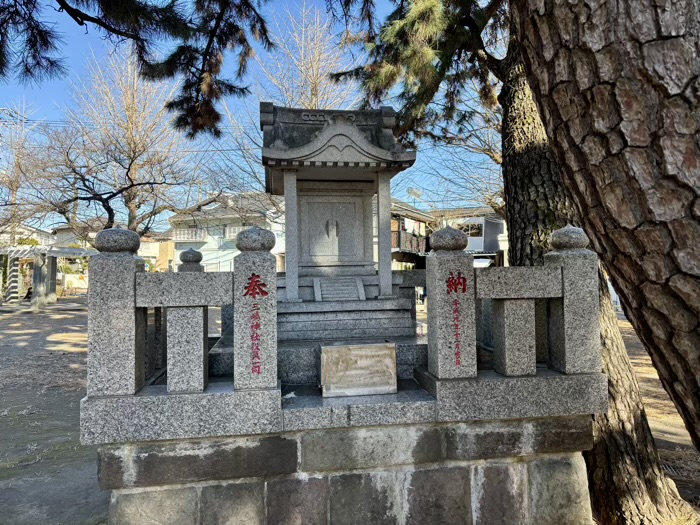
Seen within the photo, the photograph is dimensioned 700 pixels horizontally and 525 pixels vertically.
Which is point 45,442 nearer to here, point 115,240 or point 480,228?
point 115,240

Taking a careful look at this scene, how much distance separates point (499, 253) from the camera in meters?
21.5

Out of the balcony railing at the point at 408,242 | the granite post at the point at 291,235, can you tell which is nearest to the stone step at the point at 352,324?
the granite post at the point at 291,235

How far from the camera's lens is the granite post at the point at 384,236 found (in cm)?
486

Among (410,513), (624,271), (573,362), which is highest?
(624,271)

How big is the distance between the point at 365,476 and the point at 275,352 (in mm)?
899

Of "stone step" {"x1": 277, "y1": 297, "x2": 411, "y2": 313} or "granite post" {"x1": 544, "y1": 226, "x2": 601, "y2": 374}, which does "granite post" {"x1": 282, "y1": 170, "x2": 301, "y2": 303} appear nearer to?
"stone step" {"x1": 277, "y1": 297, "x2": 411, "y2": 313}

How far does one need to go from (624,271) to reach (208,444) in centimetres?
222

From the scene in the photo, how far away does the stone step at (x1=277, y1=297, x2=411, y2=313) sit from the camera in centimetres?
441

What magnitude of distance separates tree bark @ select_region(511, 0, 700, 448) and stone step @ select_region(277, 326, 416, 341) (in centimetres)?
325

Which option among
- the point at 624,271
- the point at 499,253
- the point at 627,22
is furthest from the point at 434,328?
the point at 499,253

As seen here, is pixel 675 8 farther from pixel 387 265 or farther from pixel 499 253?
pixel 499 253

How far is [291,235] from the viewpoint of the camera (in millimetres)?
4902

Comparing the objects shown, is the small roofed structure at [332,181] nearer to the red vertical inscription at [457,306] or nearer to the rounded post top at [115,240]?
the red vertical inscription at [457,306]

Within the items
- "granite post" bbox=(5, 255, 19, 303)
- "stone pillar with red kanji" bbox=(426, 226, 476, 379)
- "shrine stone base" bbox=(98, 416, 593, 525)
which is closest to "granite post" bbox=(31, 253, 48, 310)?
"granite post" bbox=(5, 255, 19, 303)
